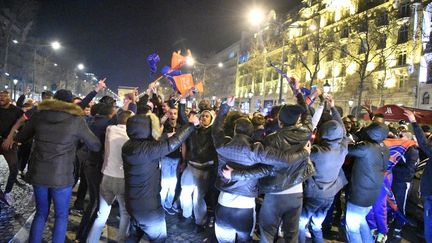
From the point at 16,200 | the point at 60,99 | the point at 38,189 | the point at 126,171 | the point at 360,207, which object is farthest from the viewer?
the point at 16,200

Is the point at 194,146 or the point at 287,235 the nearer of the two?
the point at 287,235

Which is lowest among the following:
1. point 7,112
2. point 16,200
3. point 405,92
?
point 16,200

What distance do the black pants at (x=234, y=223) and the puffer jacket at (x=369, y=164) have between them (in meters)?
1.88

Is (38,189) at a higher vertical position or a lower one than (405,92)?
lower

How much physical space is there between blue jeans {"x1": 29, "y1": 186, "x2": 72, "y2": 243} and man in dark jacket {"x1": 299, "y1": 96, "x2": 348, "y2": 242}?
3.20 metres

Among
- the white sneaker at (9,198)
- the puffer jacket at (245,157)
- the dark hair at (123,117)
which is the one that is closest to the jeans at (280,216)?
the puffer jacket at (245,157)

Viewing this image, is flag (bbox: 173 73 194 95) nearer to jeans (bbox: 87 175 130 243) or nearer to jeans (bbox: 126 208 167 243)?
jeans (bbox: 87 175 130 243)

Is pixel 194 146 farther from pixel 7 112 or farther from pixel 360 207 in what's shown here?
pixel 7 112

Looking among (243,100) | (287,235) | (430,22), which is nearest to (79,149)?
(287,235)

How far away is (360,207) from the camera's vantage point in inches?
193

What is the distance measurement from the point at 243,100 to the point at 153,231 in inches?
2707

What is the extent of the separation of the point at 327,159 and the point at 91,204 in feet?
10.9

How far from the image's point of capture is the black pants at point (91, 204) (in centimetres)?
461

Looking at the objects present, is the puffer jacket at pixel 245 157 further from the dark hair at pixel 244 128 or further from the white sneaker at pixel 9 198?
the white sneaker at pixel 9 198
